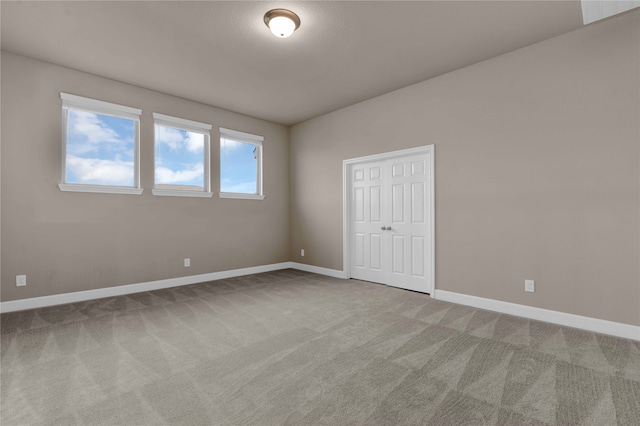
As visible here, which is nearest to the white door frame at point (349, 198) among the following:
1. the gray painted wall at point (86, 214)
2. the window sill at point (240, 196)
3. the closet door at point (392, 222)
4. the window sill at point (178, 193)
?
the closet door at point (392, 222)

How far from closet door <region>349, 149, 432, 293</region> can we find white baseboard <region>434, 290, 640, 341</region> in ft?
1.61

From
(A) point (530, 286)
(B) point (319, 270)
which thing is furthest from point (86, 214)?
(A) point (530, 286)

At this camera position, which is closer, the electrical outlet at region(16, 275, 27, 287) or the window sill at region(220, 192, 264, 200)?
the electrical outlet at region(16, 275, 27, 287)

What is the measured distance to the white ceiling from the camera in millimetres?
2775

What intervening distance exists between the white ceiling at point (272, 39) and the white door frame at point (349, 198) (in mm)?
1012

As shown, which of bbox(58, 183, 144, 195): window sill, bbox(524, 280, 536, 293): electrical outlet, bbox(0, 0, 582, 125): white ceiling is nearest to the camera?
bbox(0, 0, 582, 125): white ceiling

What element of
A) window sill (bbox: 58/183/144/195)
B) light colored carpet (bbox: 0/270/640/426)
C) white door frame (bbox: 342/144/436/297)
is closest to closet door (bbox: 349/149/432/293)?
white door frame (bbox: 342/144/436/297)

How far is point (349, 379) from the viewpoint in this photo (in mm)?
2125

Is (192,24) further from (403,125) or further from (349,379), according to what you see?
(349,379)

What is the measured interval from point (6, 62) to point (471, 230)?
19.6 ft

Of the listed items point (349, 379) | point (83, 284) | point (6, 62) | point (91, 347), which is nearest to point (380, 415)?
point (349, 379)

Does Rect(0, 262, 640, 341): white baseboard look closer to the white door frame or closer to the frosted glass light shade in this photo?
the white door frame

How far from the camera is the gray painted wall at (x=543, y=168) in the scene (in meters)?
2.87

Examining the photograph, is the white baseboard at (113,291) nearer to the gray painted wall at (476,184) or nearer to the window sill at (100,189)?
the gray painted wall at (476,184)
